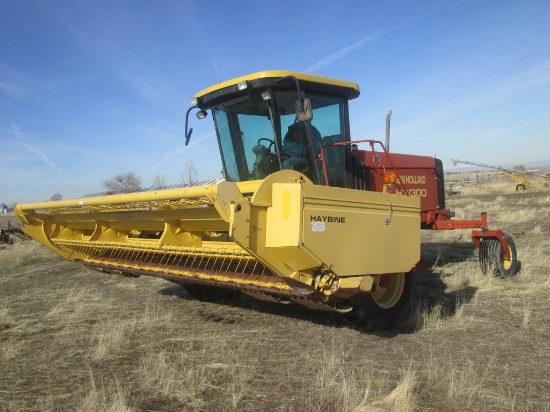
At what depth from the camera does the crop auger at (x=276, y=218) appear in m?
3.44

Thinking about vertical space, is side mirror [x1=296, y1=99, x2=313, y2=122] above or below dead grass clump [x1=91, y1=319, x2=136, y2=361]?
above

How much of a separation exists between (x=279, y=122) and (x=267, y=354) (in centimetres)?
227

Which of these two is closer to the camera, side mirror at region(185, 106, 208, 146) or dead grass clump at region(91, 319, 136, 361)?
dead grass clump at region(91, 319, 136, 361)

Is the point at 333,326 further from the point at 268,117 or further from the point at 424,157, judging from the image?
the point at 424,157

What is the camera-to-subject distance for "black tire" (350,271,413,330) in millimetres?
4340

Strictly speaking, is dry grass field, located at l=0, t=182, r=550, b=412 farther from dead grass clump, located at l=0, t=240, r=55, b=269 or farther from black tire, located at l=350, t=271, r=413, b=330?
dead grass clump, located at l=0, t=240, r=55, b=269

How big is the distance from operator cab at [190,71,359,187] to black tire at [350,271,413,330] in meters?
1.26

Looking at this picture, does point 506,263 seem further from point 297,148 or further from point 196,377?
point 196,377

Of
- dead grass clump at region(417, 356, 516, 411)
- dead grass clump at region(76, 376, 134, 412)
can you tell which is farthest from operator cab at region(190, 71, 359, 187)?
dead grass clump at region(76, 376, 134, 412)

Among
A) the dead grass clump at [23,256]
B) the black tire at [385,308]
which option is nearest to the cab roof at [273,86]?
the black tire at [385,308]

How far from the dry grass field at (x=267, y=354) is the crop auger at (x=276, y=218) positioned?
0.44 metres

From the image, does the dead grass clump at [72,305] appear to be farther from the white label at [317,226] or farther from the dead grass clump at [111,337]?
the white label at [317,226]

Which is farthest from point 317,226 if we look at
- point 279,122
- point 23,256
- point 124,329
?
point 23,256

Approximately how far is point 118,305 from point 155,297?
0.58m
